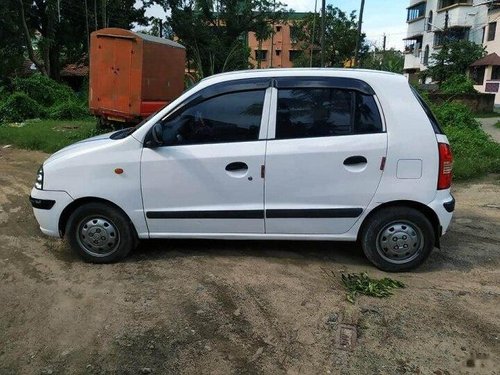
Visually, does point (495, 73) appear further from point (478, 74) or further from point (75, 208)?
point (75, 208)

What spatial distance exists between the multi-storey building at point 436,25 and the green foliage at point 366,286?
3769 cm

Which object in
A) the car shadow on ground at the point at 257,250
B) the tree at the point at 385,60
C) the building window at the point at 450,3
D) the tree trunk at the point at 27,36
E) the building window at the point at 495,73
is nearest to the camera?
the car shadow on ground at the point at 257,250

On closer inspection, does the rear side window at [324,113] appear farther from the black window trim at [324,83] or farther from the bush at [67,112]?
the bush at [67,112]

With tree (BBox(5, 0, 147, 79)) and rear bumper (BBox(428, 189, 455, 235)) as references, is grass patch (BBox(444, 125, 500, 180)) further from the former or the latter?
tree (BBox(5, 0, 147, 79))

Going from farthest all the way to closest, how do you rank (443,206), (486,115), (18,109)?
(486,115), (18,109), (443,206)

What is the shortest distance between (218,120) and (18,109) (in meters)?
16.9

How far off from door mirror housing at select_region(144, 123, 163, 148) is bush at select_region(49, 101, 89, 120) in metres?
16.3

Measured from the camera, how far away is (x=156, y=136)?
452cm

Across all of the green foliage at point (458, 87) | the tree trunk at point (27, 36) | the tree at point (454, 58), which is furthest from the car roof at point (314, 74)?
the tree at point (454, 58)

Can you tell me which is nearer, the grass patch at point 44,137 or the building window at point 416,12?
the grass patch at point 44,137

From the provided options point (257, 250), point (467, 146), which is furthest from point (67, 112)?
point (257, 250)

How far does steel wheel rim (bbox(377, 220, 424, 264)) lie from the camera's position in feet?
15.3

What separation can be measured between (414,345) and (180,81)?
12345 mm

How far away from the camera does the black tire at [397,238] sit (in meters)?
4.62
